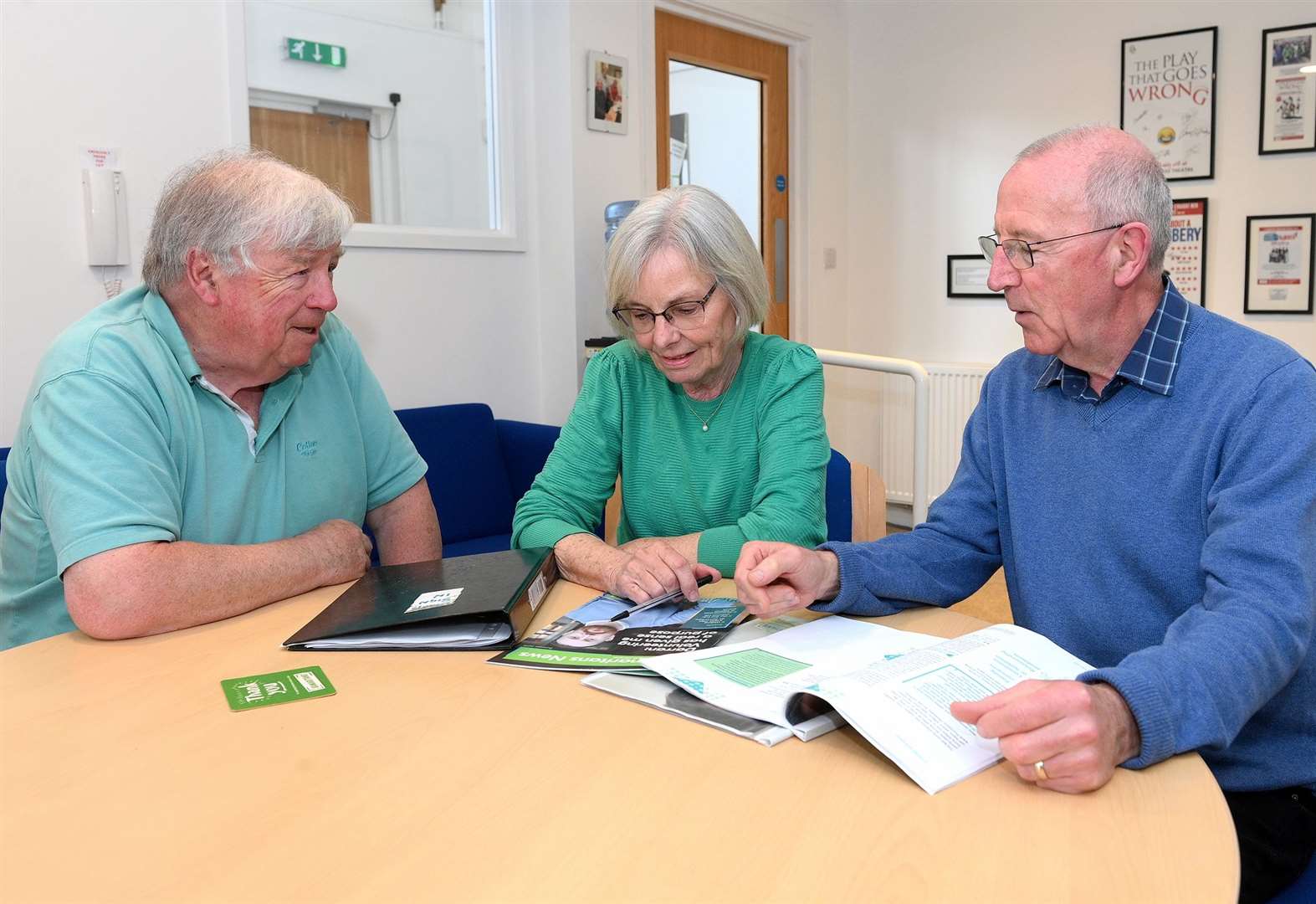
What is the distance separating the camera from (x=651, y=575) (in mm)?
1439

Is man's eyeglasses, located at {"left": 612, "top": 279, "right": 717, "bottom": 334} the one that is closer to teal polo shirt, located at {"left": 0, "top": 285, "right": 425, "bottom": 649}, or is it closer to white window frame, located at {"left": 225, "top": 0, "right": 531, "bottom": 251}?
teal polo shirt, located at {"left": 0, "top": 285, "right": 425, "bottom": 649}

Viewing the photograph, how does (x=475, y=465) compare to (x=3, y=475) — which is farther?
(x=475, y=465)

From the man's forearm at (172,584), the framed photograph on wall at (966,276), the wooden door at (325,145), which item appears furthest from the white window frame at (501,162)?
the man's forearm at (172,584)

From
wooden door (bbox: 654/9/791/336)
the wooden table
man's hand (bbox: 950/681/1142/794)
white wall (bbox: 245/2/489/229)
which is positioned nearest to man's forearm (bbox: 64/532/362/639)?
the wooden table

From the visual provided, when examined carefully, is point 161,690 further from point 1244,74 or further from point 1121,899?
point 1244,74

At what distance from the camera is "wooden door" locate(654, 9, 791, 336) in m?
4.32

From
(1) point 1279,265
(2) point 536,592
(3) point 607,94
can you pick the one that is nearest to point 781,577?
(2) point 536,592

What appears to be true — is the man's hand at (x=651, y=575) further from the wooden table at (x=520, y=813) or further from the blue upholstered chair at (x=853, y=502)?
the blue upholstered chair at (x=853, y=502)

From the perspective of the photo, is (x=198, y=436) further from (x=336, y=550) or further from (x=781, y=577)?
(x=781, y=577)

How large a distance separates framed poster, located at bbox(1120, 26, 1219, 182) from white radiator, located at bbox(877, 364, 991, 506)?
1.12 m

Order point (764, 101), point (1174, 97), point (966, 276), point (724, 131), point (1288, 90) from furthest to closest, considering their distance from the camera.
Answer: point (966, 276) < point (764, 101) < point (724, 131) < point (1174, 97) < point (1288, 90)

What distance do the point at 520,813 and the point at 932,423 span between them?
14.3 feet

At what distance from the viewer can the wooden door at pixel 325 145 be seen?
3223 millimetres

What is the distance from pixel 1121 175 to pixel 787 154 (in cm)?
388
